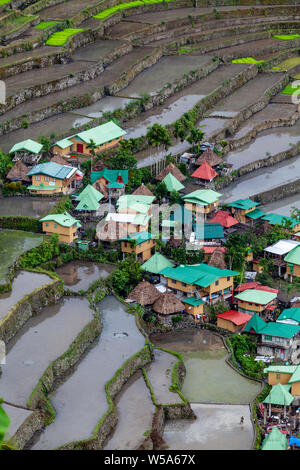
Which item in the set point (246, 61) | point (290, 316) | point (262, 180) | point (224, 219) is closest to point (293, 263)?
point (290, 316)

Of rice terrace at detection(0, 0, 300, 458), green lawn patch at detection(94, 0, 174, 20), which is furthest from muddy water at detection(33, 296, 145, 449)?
green lawn patch at detection(94, 0, 174, 20)

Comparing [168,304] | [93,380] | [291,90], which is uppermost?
[291,90]

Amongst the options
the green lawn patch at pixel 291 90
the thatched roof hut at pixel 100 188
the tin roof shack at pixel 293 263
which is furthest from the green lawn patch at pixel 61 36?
the tin roof shack at pixel 293 263

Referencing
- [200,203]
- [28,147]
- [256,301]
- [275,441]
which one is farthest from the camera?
[28,147]

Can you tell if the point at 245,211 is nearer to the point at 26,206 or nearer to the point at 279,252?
the point at 279,252
